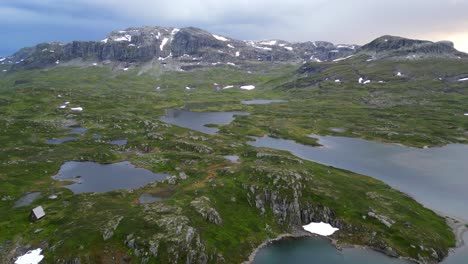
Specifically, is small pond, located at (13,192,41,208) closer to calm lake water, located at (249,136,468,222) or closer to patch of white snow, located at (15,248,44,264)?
patch of white snow, located at (15,248,44,264)

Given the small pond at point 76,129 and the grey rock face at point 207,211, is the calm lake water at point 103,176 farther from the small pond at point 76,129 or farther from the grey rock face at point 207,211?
the small pond at point 76,129

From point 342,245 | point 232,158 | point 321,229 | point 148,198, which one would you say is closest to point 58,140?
point 232,158

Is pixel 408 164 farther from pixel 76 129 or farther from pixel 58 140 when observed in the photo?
pixel 76 129

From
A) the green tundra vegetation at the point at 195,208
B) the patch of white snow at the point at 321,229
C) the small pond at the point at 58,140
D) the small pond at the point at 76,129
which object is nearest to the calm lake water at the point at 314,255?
the green tundra vegetation at the point at 195,208

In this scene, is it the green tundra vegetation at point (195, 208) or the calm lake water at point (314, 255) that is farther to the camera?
the calm lake water at point (314, 255)

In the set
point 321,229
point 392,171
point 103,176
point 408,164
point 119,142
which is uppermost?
point 408,164

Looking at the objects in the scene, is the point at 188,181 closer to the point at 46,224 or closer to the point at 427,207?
the point at 46,224
